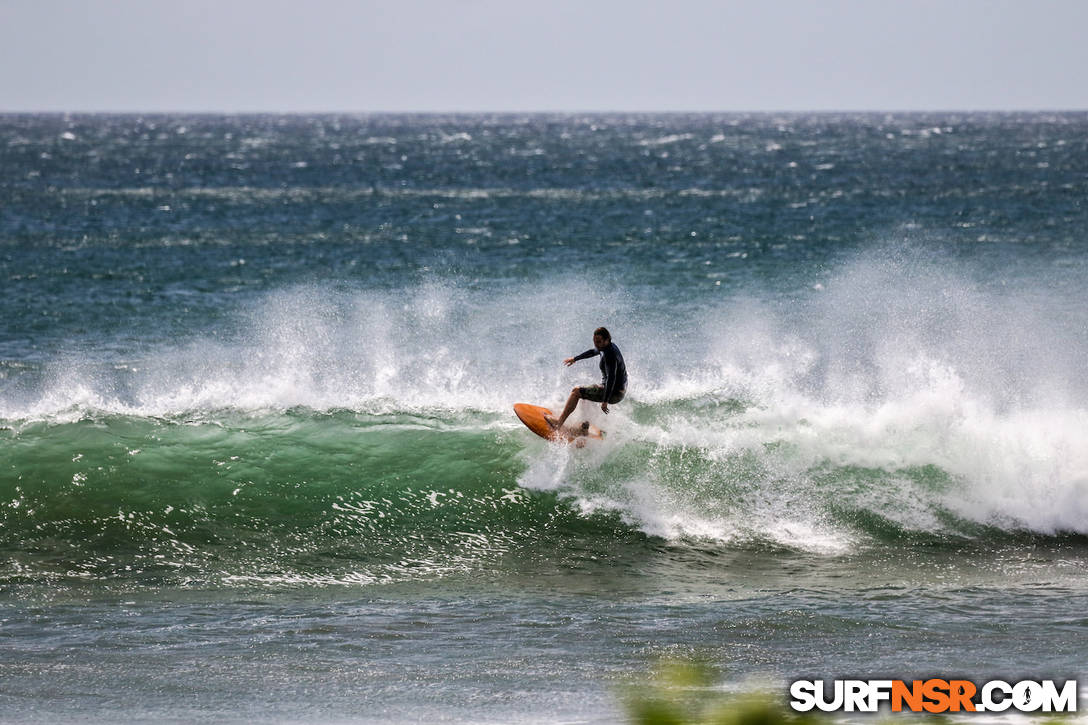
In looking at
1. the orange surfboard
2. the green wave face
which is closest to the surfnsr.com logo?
the green wave face

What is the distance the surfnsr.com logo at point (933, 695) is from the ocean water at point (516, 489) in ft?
1.42

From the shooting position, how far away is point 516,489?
14227 millimetres

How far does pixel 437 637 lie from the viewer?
10.2m

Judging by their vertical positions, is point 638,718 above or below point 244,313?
above

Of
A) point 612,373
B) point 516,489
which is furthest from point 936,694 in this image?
point 516,489

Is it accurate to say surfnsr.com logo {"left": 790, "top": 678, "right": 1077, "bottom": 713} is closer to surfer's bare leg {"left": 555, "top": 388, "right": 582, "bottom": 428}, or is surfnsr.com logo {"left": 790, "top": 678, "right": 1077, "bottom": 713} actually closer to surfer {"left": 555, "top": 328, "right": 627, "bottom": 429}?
surfer {"left": 555, "top": 328, "right": 627, "bottom": 429}

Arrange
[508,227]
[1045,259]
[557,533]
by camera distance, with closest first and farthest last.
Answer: [557,533] → [1045,259] → [508,227]

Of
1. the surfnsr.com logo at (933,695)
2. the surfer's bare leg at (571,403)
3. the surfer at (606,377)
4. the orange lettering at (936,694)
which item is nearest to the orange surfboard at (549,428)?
the surfer's bare leg at (571,403)

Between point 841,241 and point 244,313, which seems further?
point 841,241

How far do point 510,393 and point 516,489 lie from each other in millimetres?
3392

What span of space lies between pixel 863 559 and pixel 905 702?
4.64 meters

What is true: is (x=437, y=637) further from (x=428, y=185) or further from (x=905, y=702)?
(x=428, y=185)

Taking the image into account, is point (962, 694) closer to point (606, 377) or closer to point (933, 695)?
point (933, 695)

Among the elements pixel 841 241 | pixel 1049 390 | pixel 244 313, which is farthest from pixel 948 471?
pixel 841 241
